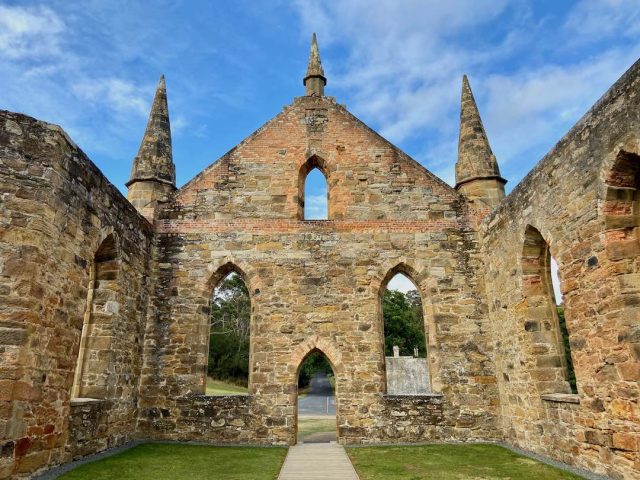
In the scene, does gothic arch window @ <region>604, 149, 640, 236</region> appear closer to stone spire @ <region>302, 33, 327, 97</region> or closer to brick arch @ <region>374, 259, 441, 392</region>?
brick arch @ <region>374, 259, 441, 392</region>

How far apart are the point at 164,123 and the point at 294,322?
6922mm

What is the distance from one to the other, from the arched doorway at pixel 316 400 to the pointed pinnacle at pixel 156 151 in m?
8.12

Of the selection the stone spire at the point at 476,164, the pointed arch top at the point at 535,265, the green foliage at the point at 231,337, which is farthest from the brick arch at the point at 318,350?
the green foliage at the point at 231,337

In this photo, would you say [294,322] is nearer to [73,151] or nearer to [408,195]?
[408,195]

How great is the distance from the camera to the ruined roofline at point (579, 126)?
6082 mm

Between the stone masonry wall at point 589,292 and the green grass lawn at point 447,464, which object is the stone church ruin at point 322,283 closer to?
the stone masonry wall at point 589,292

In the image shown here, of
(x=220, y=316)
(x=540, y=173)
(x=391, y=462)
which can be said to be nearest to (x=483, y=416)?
(x=391, y=462)

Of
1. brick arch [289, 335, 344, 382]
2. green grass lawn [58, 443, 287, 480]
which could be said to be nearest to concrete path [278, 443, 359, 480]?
green grass lawn [58, 443, 287, 480]

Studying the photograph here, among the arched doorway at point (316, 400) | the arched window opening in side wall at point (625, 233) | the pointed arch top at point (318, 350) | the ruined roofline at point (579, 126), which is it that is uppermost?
the ruined roofline at point (579, 126)

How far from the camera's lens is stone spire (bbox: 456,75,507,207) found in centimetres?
1180

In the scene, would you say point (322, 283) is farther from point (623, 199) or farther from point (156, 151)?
point (623, 199)

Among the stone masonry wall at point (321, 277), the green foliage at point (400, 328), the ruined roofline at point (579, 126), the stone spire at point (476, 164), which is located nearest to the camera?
the ruined roofline at point (579, 126)

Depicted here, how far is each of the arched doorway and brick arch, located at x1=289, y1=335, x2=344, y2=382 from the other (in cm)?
230

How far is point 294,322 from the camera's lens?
10.7 meters
